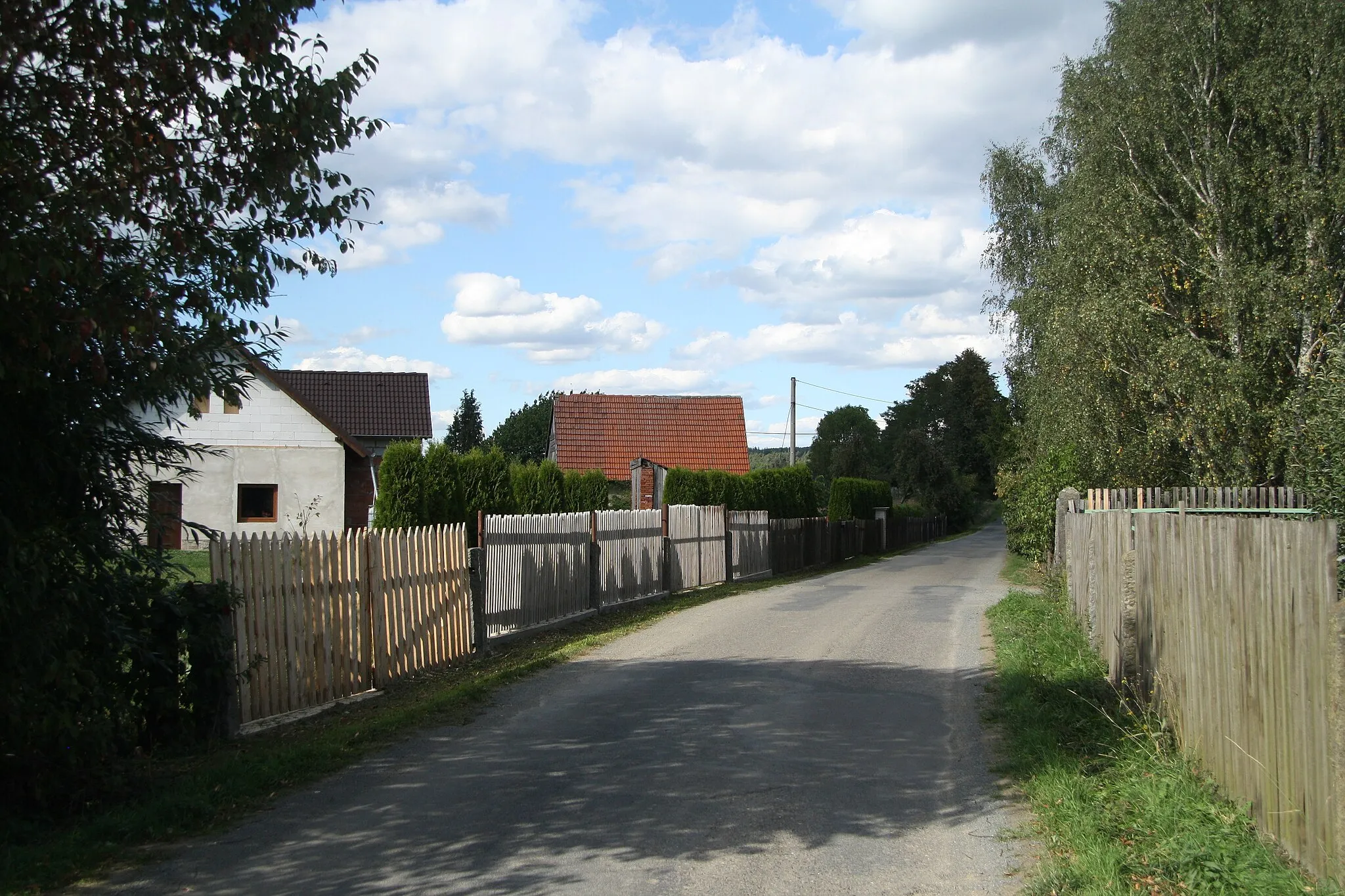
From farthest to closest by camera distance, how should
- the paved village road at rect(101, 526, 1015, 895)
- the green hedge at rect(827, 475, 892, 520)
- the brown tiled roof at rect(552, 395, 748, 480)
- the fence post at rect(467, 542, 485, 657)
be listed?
the green hedge at rect(827, 475, 892, 520) → the brown tiled roof at rect(552, 395, 748, 480) → the fence post at rect(467, 542, 485, 657) → the paved village road at rect(101, 526, 1015, 895)

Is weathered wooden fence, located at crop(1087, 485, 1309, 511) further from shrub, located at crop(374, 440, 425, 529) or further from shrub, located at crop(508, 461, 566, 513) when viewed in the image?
shrub, located at crop(508, 461, 566, 513)

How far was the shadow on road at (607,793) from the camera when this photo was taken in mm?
5348

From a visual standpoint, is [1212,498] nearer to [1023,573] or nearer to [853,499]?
[1023,573]

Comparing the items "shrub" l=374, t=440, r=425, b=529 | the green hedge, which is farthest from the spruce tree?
"shrub" l=374, t=440, r=425, b=529

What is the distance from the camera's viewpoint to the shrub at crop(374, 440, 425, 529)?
63.5 ft

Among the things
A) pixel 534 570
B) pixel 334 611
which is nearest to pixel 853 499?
pixel 534 570

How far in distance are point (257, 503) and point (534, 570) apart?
61.7 feet

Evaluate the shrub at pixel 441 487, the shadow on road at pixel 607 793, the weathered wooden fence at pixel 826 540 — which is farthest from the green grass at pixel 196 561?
the weathered wooden fence at pixel 826 540

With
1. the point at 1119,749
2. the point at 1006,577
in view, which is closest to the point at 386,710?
the point at 1119,749

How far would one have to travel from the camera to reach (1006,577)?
25344 mm

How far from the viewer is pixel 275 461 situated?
98.8 feet

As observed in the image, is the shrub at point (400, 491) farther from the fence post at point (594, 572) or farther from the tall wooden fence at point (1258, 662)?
the tall wooden fence at point (1258, 662)

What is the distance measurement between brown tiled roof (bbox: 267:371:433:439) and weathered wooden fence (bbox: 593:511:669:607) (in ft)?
68.3

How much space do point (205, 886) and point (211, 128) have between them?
420cm
